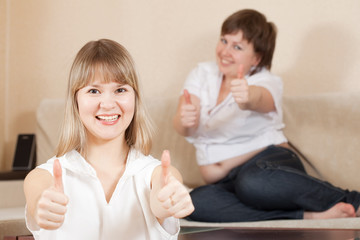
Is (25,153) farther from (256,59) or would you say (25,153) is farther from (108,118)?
(108,118)

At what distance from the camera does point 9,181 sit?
214cm

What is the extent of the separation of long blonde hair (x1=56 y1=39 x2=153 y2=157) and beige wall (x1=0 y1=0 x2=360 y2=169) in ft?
4.69

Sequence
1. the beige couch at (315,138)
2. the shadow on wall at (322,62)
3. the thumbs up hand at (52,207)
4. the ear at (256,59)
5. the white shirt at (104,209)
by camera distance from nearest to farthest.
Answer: the thumbs up hand at (52,207), the white shirt at (104,209), the beige couch at (315,138), the ear at (256,59), the shadow on wall at (322,62)

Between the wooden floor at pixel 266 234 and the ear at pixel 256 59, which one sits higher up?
the ear at pixel 256 59

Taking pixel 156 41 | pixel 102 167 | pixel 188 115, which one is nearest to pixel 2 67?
pixel 156 41

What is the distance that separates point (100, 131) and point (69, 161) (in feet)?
0.30

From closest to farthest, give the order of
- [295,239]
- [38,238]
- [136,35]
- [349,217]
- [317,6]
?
[38,238], [295,239], [349,217], [317,6], [136,35]

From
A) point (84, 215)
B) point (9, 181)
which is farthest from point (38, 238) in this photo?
point (9, 181)

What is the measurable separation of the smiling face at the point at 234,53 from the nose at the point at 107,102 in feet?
3.34

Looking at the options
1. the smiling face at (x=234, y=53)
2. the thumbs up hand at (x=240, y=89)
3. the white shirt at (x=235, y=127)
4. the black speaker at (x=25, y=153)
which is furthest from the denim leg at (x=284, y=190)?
the black speaker at (x=25, y=153)

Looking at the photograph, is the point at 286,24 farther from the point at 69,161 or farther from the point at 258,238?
the point at 69,161

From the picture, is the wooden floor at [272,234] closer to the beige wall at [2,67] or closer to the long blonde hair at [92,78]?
the long blonde hair at [92,78]

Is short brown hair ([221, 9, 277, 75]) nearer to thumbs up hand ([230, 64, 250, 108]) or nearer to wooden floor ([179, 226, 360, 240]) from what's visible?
thumbs up hand ([230, 64, 250, 108])

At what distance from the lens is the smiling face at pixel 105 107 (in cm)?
103
